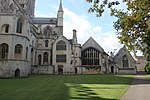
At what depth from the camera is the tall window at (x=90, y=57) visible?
230 feet

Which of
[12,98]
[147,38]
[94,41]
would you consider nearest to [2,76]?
[12,98]

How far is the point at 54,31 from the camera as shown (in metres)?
81.8

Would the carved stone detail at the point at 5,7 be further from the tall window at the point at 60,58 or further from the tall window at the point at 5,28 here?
the tall window at the point at 60,58

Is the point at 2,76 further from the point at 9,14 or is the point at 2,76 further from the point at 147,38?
the point at 147,38

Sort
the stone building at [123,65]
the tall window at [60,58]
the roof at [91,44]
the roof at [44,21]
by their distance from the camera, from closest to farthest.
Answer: the tall window at [60,58]
the roof at [91,44]
the stone building at [123,65]
the roof at [44,21]

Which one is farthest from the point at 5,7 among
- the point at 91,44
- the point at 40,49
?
the point at 91,44

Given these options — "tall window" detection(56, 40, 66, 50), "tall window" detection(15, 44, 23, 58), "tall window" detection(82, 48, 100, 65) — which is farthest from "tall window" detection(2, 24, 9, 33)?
"tall window" detection(82, 48, 100, 65)

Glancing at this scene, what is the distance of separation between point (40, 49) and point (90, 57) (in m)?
18.2

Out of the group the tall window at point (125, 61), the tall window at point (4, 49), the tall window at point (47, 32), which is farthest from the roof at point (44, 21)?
the tall window at point (4, 49)

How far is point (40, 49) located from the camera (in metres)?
73.8

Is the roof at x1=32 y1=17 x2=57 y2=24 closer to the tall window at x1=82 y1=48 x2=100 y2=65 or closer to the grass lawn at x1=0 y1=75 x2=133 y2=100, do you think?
the tall window at x1=82 y1=48 x2=100 y2=65

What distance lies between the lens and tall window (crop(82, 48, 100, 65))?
230 feet

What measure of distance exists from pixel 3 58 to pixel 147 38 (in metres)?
30.9

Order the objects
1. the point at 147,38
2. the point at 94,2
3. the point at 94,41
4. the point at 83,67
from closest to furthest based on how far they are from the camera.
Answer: the point at 94,2 < the point at 147,38 < the point at 83,67 < the point at 94,41
